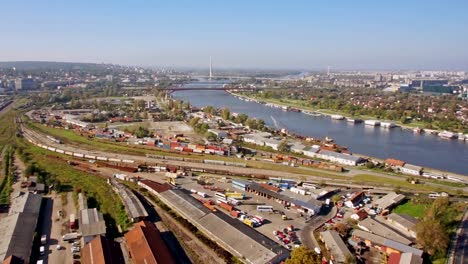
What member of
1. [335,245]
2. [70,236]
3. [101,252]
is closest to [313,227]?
[335,245]

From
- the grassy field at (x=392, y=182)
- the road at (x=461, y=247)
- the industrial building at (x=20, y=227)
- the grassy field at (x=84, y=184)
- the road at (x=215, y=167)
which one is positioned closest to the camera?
the industrial building at (x=20, y=227)

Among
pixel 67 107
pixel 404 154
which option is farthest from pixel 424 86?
pixel 67 107

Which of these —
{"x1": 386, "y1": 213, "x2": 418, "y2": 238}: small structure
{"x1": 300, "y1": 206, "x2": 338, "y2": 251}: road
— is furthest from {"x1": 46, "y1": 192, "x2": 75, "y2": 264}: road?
{"x1": 386, "y1": 213, "x2": 418, "y2": 238}: small structure

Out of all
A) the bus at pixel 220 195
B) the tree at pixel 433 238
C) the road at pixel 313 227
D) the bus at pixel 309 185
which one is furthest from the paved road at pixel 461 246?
the bus at pixel 220 195

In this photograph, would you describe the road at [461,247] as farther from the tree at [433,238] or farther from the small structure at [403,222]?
the small structure at [403,222]

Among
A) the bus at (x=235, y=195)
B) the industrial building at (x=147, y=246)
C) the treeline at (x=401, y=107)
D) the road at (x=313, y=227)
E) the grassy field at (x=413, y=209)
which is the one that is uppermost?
the treeline at (x=401, y=107)

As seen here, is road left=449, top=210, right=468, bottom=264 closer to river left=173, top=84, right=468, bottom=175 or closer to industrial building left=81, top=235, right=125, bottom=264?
industrial building left=81, top=235, right=125, bottom=264
